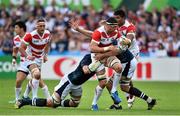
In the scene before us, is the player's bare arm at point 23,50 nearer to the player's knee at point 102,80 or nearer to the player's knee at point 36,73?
the player's knee at point 36,73

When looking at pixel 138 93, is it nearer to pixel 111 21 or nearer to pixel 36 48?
pixel 111 21

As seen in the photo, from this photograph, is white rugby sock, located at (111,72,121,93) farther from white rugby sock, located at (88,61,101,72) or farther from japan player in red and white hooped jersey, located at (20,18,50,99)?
japan player in red and white hooped jersey, located at (20,18,50,99)

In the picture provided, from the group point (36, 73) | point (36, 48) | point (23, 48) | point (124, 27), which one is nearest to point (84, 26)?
point (36, 48)

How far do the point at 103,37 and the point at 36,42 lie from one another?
231 centimetres

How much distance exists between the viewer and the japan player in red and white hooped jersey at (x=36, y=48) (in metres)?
19.8

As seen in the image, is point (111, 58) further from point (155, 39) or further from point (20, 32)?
point (155, 39)

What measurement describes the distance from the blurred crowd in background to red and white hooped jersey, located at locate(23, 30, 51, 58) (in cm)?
1088

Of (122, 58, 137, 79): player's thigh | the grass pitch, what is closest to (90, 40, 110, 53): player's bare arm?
the grass pitch

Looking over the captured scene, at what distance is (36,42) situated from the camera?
20047mm

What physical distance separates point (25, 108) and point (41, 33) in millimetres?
2070

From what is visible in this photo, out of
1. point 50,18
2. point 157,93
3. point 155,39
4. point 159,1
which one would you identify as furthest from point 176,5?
point 157,93

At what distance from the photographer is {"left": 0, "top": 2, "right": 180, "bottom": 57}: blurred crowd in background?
3158 cm

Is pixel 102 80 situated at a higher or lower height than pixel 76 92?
higher

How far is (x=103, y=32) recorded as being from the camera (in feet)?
60.2
